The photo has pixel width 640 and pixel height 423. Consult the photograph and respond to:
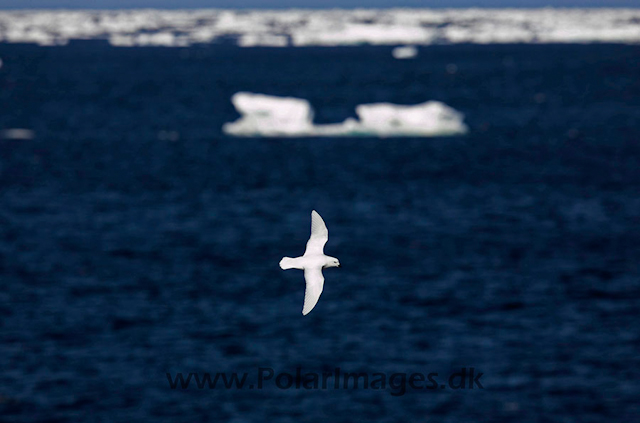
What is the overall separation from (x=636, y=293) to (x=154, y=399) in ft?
55.2

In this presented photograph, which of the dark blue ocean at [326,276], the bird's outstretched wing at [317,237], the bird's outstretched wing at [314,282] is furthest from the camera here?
the dark blue ocean at [326,276]

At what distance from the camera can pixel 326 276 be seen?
3722cm

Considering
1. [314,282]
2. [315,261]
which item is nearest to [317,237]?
[315,261]

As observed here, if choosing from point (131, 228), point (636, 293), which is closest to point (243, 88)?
point (131, 228)

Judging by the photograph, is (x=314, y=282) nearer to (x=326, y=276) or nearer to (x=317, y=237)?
(x=317, y=237)

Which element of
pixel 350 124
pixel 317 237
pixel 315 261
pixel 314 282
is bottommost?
pixel 314 282

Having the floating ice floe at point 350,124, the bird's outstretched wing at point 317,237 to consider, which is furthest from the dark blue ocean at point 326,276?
the bird's outstretched wing at point 317,237

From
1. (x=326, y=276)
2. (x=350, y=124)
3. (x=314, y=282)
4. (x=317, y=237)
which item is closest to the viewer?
(x=314, y=282)

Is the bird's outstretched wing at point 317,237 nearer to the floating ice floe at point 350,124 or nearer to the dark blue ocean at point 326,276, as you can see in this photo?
the dark blue ocean at point 326,276

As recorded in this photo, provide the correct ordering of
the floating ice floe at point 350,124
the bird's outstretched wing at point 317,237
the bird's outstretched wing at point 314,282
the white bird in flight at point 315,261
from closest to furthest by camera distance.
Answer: the bird's outstretched wing at point 314,282
the white bird in flight at point 315,261
the bird's outstretched wing at point 317,237
the floating ice floe at point 350,124

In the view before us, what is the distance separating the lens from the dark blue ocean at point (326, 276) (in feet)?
85.7

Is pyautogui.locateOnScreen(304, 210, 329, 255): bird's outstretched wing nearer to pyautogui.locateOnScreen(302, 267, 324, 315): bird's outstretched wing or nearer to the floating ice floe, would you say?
pyautogui.locateOnScreen(302, 267, 324, 315): bird's outstretched wing

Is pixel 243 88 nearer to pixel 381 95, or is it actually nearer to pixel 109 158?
pixel 381 95

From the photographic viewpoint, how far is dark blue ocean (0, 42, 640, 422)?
26125 mm
